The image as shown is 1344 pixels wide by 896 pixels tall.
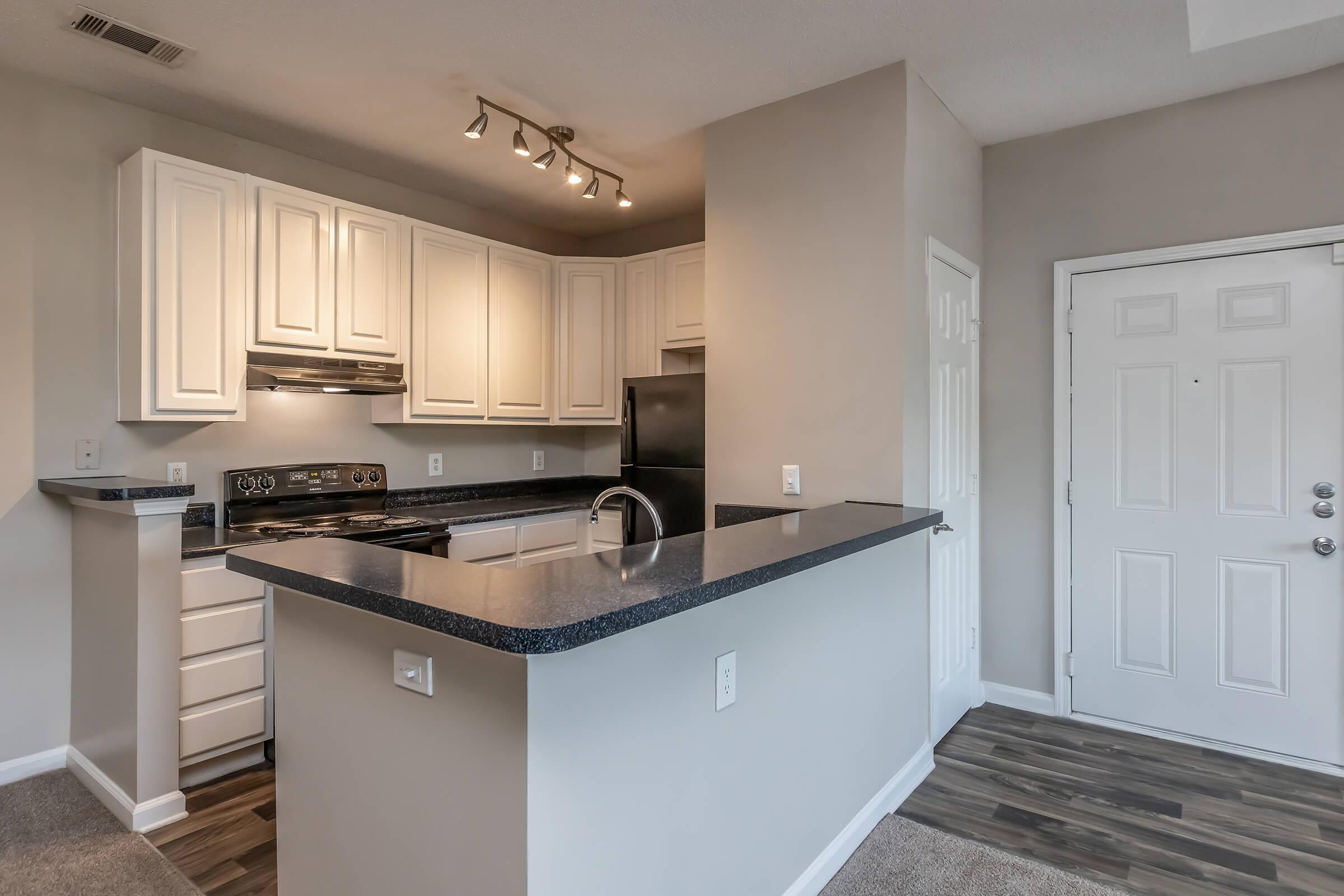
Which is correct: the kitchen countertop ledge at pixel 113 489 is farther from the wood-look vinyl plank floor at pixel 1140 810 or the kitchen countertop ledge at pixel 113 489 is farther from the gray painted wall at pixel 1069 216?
the gray painted wall at pixel 1069 216

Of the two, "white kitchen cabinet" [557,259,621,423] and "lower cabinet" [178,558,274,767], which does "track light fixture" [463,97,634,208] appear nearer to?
"white kitchen cabinet" [557,259,621,423]

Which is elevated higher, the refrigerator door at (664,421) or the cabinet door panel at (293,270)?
the cabinet door panel at (293,270)

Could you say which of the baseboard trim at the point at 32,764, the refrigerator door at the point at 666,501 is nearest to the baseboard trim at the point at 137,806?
the baseboard trim at the point at 32,764

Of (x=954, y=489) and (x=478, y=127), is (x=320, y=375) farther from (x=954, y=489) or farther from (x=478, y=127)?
(x=954, y=489)

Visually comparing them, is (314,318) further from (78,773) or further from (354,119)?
(78,773)

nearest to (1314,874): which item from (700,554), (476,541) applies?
(700,554)

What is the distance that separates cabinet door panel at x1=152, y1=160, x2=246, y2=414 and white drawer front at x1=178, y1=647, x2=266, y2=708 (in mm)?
983

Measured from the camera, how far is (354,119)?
304 centimetres

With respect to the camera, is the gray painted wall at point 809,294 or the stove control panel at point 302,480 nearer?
the gray painted wall at point 809,294

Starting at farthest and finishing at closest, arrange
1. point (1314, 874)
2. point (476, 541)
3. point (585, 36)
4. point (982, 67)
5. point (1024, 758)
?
point (476, 541) < point (1024, 758) < point (982, 67) < point (585, 36) < point (1314, 874)

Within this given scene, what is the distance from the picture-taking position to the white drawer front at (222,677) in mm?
2518

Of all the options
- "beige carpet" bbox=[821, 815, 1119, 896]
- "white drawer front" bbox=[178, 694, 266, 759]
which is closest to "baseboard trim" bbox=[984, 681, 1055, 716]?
"beige carpet" bbox=[821, 815, 1119, 896]

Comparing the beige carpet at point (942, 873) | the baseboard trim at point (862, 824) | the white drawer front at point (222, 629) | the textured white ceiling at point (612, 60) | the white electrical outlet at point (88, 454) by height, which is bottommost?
the beige carpet at point (942, 873)

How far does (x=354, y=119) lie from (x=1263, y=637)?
4.34 metres
